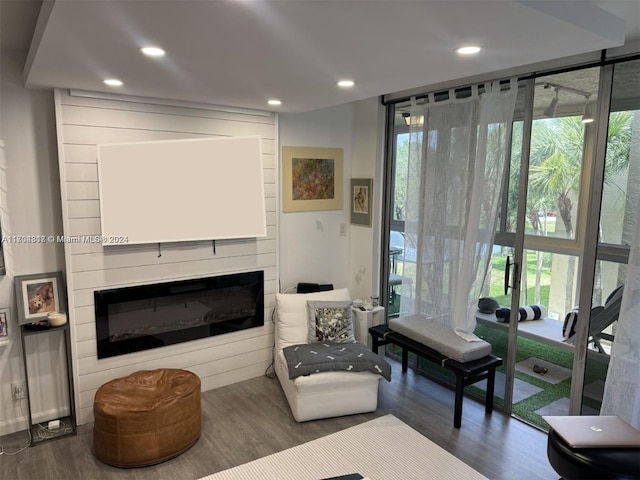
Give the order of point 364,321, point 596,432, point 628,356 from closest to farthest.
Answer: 1. point 596,432
2. point 628,356
3. point 364,321

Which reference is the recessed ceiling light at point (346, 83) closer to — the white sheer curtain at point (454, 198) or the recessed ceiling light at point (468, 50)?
Result: the recessed ceiling light at point (468, 50)

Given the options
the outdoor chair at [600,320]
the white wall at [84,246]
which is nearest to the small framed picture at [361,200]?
the white wall at [84,246]

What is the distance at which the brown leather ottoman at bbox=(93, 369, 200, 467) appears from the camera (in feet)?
8.96

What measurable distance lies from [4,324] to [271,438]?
6.46 feet

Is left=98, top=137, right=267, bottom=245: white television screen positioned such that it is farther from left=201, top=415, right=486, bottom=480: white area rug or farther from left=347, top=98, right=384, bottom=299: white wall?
left=201, top=415, right=486, bottom=480: white area rug

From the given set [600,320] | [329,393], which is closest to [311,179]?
[329,393]

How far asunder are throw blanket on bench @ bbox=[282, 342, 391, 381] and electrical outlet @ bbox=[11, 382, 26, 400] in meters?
1.87

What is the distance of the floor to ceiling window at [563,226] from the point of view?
2699 mm

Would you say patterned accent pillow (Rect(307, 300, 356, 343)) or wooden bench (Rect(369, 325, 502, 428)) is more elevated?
patterned accent pillow (Rect(307, 300, 356, 343))

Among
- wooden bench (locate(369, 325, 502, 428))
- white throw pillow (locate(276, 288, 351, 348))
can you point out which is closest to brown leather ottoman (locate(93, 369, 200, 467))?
white throw pillow (locate(276, 288, 351, 348))

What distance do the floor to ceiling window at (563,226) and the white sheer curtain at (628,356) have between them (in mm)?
184

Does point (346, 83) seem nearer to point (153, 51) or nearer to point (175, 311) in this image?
point (153, 51)

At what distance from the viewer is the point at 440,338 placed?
3.45m

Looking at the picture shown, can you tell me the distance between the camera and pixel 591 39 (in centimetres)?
188
